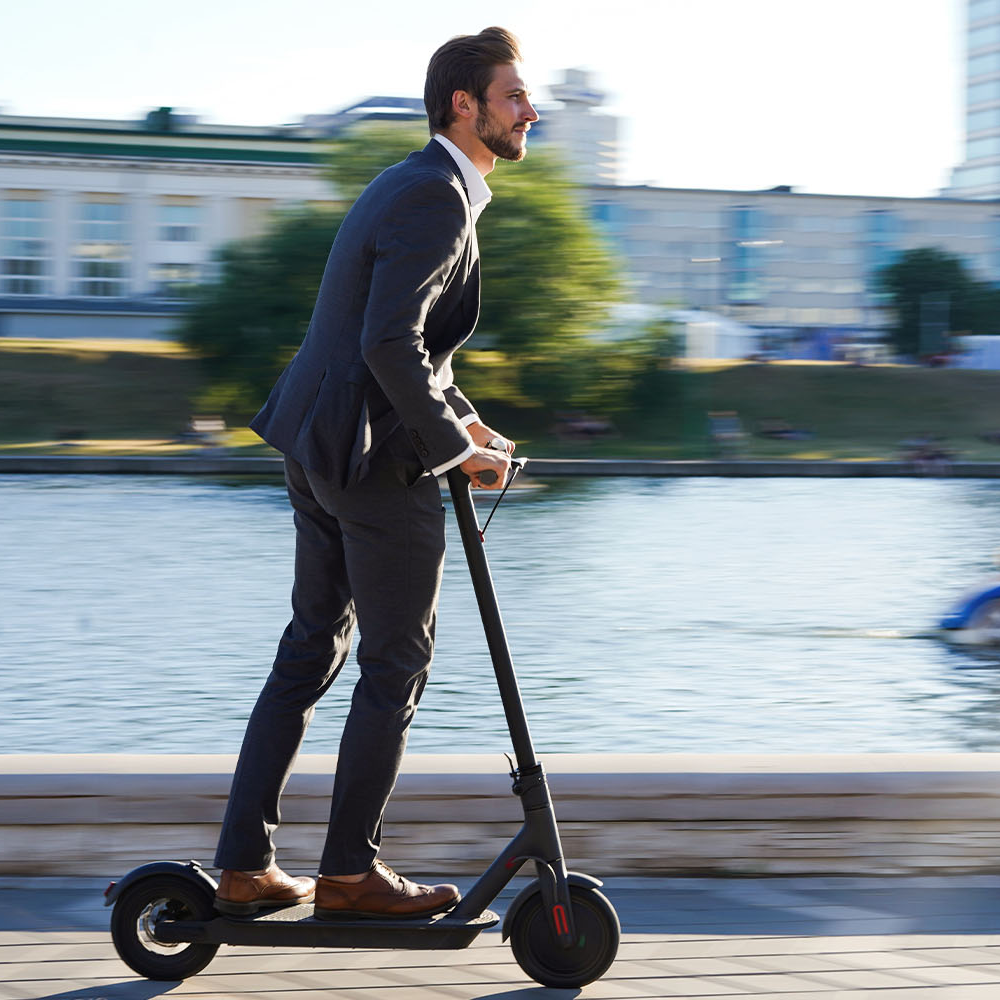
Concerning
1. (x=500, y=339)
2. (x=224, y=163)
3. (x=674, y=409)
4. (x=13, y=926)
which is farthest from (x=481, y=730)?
(x=224, y=163)

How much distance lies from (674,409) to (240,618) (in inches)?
1488

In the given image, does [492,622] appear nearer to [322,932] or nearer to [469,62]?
[322,932]

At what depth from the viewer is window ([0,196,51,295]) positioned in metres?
75.7

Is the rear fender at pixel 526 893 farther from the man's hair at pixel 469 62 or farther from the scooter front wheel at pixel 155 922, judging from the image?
the man's hair at pixel 469 62

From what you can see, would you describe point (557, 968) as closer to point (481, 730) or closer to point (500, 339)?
point (481, 730)

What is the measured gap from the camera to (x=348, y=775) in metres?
2.69

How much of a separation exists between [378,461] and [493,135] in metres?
0.58

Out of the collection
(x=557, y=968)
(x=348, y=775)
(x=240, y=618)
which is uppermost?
(x=348, y=775)

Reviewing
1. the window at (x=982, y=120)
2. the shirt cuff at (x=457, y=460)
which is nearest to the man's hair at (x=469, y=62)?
the shirt cuff at (x=457, y=460)

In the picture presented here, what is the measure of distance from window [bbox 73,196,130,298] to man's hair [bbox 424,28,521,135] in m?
77.0

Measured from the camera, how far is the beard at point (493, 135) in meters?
2.64

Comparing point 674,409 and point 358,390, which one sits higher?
point 358,390

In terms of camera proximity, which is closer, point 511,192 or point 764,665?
point 764,665

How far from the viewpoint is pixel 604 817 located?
325cm
